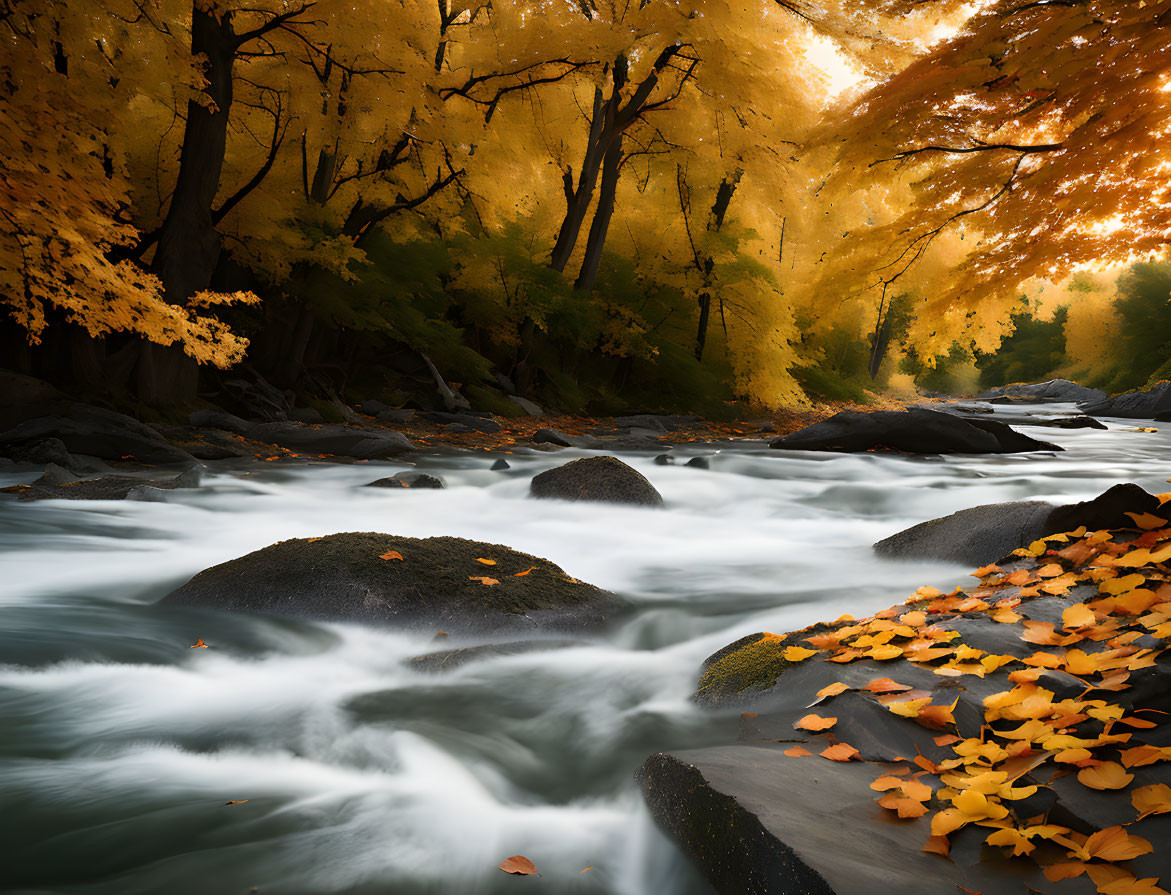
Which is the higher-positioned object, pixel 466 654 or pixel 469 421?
pixel 469 421

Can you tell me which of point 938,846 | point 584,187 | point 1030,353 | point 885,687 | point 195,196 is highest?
point 1030,353

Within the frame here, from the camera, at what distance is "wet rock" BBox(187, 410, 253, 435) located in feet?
32.3

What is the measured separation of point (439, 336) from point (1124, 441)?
1298 cm

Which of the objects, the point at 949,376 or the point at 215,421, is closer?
the point at 215,421

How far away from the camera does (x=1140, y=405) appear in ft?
76.6

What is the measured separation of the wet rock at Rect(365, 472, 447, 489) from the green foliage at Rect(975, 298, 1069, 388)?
174ft

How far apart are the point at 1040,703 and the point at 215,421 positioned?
9.99 meters

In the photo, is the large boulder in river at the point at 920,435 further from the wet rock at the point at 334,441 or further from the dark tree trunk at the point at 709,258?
the wet rock at the point at 334,441

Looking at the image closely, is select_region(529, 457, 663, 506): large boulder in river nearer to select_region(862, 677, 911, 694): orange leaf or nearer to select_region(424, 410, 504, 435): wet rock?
select_region(862, 677, 911, 694): orange leaf

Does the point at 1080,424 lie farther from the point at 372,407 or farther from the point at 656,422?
the point at 372,407

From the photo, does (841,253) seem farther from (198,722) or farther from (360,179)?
(360,179)

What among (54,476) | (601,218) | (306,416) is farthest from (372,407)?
(54,476)

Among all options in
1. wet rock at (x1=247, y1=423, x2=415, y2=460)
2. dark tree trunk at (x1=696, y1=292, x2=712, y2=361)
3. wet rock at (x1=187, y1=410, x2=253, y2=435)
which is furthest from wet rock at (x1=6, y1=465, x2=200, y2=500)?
dark tree trunk at (x1=696, y1=292, x2=712, y2=361)

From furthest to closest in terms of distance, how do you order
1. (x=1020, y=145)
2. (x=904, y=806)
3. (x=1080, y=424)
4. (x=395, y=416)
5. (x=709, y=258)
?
(x=1080, y=424)
(x=709, y=258)
(x=395, y=416)
(x=1020, y=145)
(x=904, y=806)
